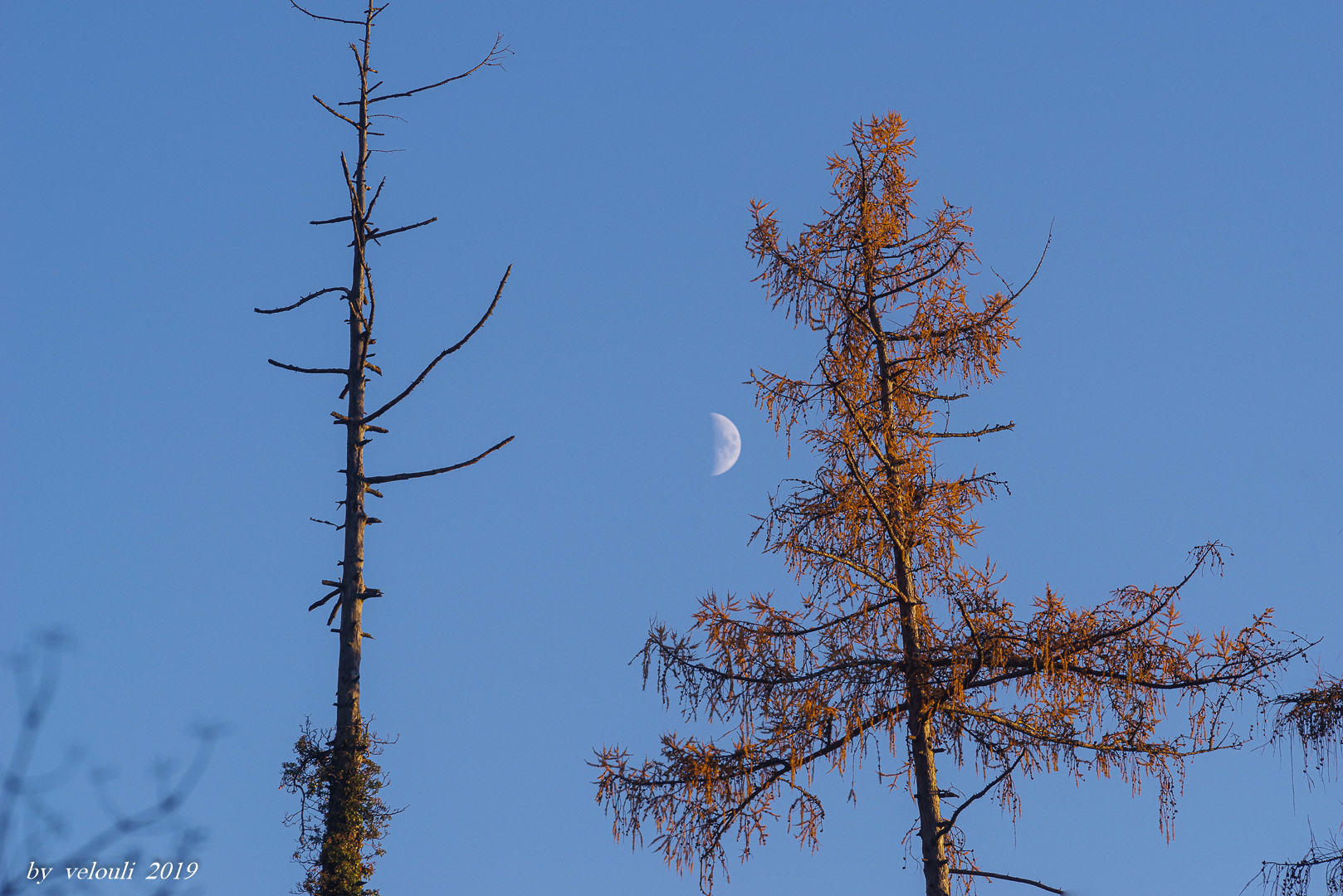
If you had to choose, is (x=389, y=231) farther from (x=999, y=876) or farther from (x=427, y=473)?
(x=999, y=876)

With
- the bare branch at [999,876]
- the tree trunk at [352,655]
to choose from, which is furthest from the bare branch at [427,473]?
the bare branch at [999,876]

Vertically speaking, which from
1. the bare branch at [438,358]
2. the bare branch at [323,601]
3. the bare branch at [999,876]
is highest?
the bare branch at [438,358]

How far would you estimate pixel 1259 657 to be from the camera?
858 centimetres

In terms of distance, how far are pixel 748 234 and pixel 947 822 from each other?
17.6ft

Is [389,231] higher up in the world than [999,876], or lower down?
higher up

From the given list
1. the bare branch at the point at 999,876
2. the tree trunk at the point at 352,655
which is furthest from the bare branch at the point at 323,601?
the bare branch at the point at 999,876

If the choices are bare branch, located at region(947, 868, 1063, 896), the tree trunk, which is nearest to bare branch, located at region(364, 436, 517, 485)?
the tree trunk

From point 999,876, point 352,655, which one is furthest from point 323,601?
point 999,876

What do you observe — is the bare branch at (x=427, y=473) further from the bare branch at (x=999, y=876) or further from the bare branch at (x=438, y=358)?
the bare branch at (x=999, y=876)

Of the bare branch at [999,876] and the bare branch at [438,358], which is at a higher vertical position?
the bare branch at [438,358]

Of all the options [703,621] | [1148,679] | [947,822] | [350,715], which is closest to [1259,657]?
[1148,679]

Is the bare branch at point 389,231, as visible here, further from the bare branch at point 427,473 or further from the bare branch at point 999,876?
the bare branch at point 999,876

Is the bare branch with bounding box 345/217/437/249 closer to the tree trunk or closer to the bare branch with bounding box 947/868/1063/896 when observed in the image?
the tree trunk

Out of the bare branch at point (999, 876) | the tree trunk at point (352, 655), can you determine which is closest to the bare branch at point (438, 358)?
the tree trunk at point (352, 655)
